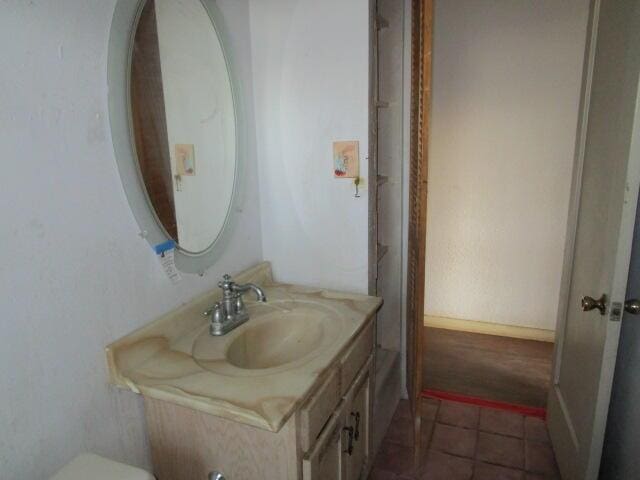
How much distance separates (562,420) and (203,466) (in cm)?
148

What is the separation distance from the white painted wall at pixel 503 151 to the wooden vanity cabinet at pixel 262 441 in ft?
6.39

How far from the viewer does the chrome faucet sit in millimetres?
1307

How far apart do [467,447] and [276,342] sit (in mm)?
1136

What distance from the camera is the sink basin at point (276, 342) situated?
1.36 m

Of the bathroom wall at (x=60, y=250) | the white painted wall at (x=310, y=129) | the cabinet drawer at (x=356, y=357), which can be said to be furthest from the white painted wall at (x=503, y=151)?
the bathroom wall at (x=60, y=250)

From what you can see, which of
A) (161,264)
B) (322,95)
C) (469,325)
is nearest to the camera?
(161,264)

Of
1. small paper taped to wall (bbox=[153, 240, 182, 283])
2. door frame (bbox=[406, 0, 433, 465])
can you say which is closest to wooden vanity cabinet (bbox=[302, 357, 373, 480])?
door frame (bbox=[406, 0, 433, 465])

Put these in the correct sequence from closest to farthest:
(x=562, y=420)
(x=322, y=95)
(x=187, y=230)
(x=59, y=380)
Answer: (x=59, y=380), (x=187, y=230), (x=322, y=95), (x=562, y=420)

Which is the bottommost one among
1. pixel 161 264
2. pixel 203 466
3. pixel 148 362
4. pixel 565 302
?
pixel 203 466

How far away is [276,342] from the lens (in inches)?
Result: 57.6

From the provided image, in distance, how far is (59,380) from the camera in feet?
3.07

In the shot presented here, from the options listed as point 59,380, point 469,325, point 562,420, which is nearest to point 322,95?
point 59,380

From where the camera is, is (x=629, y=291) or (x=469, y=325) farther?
(x=469, y=325)

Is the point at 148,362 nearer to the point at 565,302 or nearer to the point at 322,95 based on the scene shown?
the point at 322,95
